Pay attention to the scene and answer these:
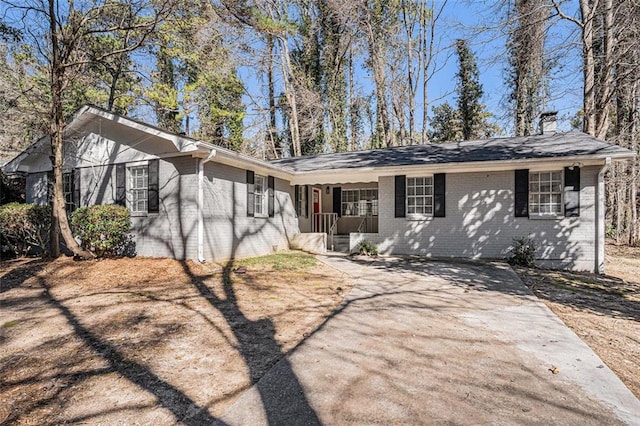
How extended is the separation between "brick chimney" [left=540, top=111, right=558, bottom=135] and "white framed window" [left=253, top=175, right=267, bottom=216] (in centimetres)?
1020

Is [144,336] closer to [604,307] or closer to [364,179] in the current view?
[604,307]

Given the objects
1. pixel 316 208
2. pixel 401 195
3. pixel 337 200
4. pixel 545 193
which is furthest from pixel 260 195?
pixel 545 193

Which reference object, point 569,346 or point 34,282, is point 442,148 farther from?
point 34,282

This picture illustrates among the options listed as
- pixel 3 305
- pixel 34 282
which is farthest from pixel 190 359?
pixel 34 282

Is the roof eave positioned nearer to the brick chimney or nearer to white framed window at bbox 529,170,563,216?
white framed window at bbox 529,170,563,216

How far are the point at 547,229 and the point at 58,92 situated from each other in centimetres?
1318

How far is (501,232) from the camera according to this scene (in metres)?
9.72

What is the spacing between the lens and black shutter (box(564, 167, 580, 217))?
9.03 m

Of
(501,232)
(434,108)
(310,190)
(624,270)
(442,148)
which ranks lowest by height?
(624,270)

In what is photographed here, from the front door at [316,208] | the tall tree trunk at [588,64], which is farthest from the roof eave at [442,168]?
the tall tree trunk at [588,64]

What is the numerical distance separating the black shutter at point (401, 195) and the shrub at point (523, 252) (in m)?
3.15

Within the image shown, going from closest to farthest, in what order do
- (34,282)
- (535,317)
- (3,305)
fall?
1. (535,317)
2. (3,305)
3. (34,282)

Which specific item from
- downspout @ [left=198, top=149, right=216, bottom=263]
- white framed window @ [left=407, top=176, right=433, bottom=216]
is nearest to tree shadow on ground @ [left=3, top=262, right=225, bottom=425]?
downspout @ [left=198, top=149, right=216, bottom=263]

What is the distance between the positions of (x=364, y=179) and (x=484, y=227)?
4074mm
